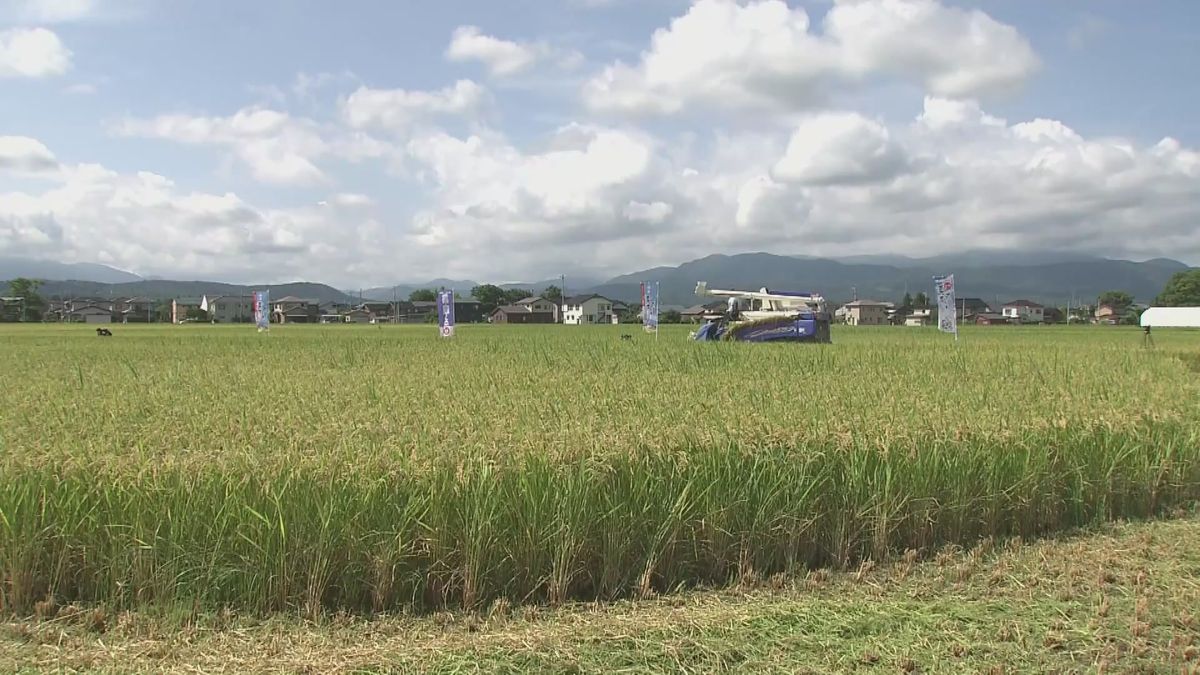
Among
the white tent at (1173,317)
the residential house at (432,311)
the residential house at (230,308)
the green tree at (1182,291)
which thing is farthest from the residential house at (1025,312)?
the residential house at (230,308)

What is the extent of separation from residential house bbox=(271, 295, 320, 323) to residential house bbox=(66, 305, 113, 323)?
2501 cm

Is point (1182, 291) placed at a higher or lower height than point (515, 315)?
higher

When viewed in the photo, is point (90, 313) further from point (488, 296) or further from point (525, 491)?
point (525, 491)

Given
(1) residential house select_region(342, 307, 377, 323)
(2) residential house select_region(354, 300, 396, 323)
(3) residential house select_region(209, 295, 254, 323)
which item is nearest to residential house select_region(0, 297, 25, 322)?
(3) residential house select_region(209, 295, 254, 323)

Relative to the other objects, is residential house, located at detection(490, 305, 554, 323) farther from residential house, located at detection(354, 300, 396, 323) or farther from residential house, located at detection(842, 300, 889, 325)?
residential house, located at detection(842, 300, 889, 325)

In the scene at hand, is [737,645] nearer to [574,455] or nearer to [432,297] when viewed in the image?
[574,455]

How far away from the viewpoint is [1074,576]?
15.9 ft

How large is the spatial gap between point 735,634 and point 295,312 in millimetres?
145500

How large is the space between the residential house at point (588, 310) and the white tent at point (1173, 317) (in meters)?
115

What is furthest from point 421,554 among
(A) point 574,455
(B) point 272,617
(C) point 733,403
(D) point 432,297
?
(D) point 432,297

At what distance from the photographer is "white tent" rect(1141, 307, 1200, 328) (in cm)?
1932

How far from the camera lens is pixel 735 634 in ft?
13.0

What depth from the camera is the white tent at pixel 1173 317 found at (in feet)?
63.4

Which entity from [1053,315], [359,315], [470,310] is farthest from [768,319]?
[1053,315]
